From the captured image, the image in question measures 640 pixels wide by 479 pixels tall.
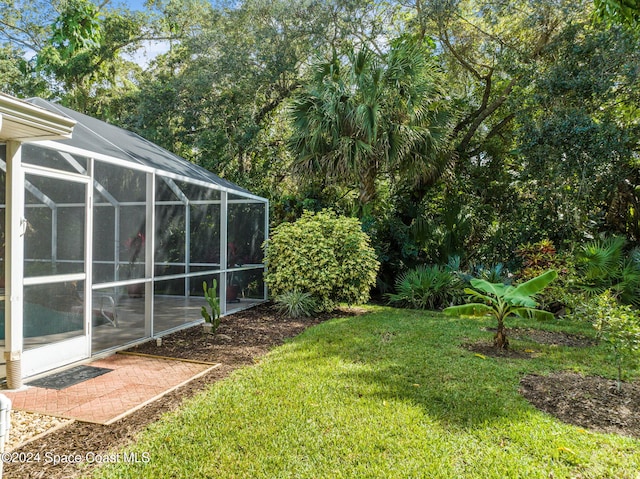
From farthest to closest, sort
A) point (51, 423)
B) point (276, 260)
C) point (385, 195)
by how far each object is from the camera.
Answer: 1. point (385, 195)
2. point (276, 260)
3. point (51, 423)

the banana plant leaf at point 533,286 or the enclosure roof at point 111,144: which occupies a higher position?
the enclosure roof at point 111,144

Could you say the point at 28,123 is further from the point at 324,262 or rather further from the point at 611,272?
the point at 611,272

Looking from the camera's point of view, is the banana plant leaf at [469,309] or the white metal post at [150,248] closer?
the banana plant leaf at [469,309]

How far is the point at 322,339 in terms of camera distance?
6613 millimetres

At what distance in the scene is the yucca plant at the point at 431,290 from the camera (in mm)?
9836

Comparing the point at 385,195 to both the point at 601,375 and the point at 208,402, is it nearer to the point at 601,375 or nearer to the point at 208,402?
the point at 601,375

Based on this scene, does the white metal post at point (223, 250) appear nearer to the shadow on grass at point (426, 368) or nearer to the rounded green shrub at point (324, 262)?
the rounded green shrub at point (324, 262)

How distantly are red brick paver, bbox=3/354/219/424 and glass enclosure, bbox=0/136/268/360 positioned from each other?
2.06 feet

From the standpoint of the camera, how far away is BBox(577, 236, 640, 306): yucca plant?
27.3 ft

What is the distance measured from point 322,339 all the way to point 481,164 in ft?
30.4

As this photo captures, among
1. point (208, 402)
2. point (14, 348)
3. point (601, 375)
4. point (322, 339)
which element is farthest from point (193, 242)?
point (601, 375)

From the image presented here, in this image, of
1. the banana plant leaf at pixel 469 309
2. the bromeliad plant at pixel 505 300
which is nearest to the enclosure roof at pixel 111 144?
the banana plant leaf at pixel 469 309

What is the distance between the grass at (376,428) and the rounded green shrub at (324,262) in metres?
3.28

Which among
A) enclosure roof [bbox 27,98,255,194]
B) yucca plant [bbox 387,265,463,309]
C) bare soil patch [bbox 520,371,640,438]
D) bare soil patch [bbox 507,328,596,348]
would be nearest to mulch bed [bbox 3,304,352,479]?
yucca plant [bbox 387,265,463,309]
